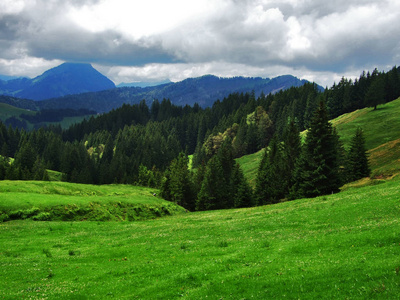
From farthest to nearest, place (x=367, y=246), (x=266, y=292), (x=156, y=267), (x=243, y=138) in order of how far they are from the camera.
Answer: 1. (x=243, y=138)
2. (x=156, y=267)
3. (x=367, y=246)
4. (x=266, y=292)

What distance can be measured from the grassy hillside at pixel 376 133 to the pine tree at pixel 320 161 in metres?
24.4

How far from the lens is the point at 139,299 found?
11891mm

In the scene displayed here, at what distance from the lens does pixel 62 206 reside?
41625mm

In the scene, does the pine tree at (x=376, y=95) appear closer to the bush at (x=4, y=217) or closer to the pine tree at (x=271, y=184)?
the pine tree at (x=271, y=184)

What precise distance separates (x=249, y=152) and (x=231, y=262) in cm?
14205

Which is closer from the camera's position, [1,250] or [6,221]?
[1,250]

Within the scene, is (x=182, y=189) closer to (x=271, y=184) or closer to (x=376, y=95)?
(x=271, y=184)

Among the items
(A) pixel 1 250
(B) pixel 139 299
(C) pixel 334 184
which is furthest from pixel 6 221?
(C) pixel 334 184

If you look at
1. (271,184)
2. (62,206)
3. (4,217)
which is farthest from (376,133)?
(4,217)

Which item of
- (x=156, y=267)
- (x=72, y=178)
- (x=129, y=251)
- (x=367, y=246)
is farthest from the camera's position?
(x=72, y=178)

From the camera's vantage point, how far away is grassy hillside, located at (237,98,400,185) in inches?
2889

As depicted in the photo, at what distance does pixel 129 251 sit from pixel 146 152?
143m

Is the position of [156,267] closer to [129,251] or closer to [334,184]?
[129,251]

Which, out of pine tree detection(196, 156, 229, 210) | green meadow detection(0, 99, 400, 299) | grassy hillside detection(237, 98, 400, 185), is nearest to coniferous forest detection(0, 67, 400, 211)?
pine tree detection(196, 156, 229, 210)
